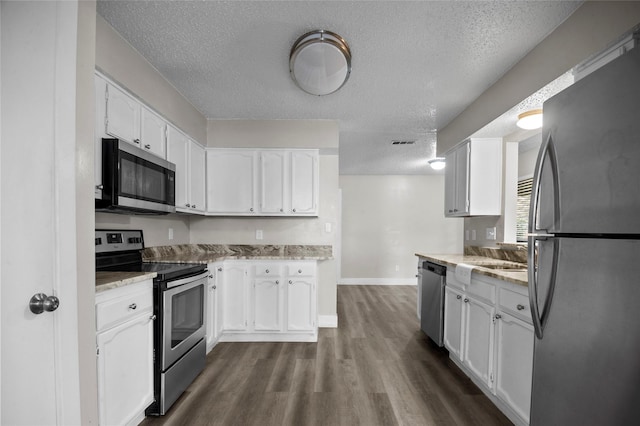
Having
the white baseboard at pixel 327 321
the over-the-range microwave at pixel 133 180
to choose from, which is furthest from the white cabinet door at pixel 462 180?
the over-the-range microwave at pixel 133 180

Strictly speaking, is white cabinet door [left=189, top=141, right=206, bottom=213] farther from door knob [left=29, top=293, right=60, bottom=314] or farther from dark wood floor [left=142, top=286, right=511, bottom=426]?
door knob [left=29, top=293, right=60, bottom=314]

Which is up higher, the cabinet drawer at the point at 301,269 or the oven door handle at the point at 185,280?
the oven door handle at the point at 185,280

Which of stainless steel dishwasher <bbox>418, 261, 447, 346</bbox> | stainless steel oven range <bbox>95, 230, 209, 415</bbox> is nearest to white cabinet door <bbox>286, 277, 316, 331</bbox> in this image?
stainless steel oven range <bbox>95, 230, 209, 415</bbox>

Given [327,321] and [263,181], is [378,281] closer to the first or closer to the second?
[327,321]

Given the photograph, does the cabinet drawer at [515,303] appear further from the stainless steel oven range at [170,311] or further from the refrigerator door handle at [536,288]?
the stainless steel oven range at [170,311]

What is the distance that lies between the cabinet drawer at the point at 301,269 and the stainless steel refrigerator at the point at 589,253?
208 centimetres

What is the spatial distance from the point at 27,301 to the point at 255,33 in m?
1.77

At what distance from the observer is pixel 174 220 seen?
10.3 ft

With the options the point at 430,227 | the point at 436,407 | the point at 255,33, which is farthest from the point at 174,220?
the point at 430,227

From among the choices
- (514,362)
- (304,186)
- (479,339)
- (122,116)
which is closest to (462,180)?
(479,339)

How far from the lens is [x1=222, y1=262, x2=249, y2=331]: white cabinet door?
9.94ft

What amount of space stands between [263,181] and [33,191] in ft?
8.00

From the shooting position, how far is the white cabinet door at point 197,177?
2986 mm

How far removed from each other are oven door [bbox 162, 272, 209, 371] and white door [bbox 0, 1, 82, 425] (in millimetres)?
830
